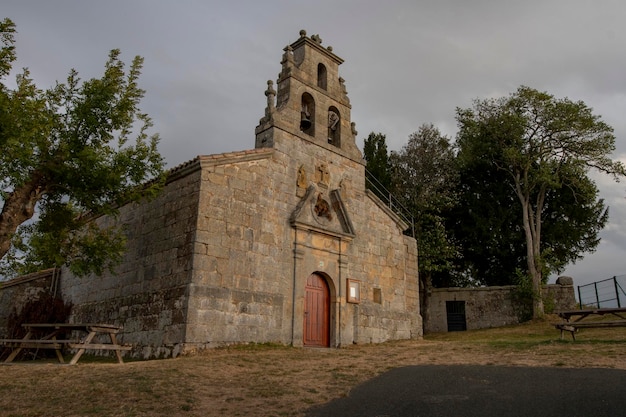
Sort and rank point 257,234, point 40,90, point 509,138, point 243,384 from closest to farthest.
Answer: point 243,384
point 40,90
point 257,234
point 509,138

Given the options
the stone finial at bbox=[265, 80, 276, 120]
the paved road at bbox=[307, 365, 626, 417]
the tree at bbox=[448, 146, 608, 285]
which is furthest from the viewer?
the tree at bbox=[448, 146, 608, 285]

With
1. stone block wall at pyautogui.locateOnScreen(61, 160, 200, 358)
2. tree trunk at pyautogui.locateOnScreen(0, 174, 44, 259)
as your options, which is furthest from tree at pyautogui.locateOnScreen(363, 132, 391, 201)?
tree trunk at pyautogui.locateOnScreen(0, 174, 44, 259)

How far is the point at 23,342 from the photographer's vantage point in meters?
10.6

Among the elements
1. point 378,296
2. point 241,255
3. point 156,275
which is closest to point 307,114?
point 241,255

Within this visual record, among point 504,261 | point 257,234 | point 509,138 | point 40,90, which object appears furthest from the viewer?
point 504,261

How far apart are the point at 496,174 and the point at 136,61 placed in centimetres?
2113

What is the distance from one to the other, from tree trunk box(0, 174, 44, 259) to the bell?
308 inches

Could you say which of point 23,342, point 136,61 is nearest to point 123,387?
point 23,342

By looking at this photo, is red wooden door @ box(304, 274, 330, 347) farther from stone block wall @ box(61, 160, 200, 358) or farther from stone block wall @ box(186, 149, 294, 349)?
stone block wall @ box(61, 160, 200, 358)

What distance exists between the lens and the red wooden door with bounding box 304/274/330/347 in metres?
14.0

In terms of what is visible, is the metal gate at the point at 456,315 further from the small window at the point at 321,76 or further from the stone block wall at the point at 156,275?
the stone block wall at the point at 156,275

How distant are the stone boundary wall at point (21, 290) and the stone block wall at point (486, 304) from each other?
53.0ft

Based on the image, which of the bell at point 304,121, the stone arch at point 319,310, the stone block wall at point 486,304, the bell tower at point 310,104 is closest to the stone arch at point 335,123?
the bell tower at point 310,104

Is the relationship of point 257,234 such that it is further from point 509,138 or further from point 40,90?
point 509,138
